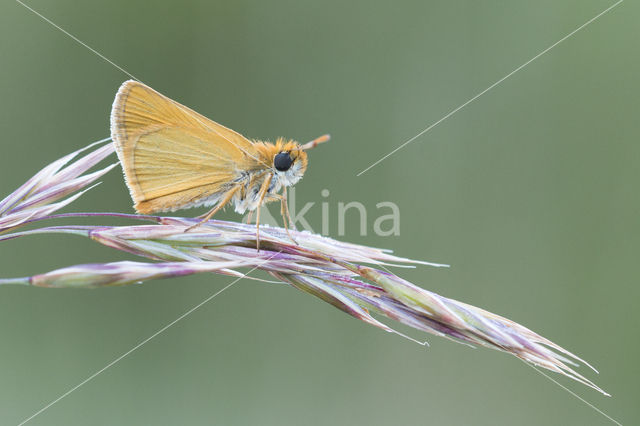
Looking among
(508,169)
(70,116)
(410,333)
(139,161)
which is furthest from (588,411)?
(70,116)

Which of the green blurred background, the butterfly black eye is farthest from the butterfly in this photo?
the green blurred background

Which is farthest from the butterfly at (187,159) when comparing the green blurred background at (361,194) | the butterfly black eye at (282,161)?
the green blurred background at (361,194)

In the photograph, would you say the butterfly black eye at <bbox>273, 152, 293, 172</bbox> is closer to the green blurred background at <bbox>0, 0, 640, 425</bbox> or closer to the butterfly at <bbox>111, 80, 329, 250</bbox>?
the butterfly at <bbox>111, 80, 329, 250</bbox>

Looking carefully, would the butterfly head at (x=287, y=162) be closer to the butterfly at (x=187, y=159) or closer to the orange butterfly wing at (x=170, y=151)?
the butterfly at (x=187, y=159)

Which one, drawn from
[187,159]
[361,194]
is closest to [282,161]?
[187,159]

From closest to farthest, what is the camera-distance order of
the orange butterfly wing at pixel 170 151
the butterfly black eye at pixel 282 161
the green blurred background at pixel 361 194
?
1. the orange butterfly wing at pixel 170 151
2. the butterfly black eye at pixel 282 161
3. the green blurred background at pixel 361 194
